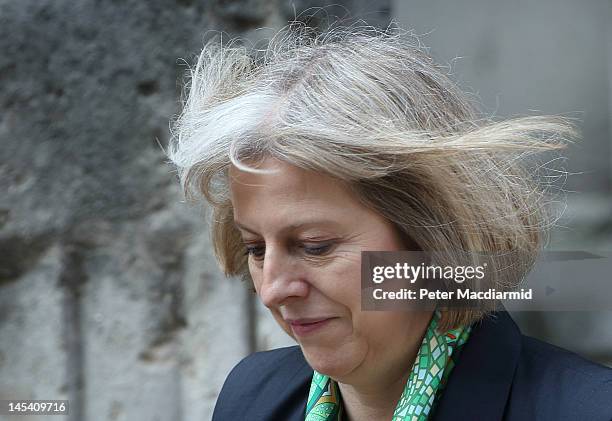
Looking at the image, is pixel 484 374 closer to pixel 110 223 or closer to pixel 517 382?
pixel 517 382

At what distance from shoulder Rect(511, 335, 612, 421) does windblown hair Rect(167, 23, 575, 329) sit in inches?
3.9

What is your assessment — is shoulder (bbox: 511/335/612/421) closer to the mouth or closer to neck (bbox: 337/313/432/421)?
neck (bbox: 337/313/432/421)

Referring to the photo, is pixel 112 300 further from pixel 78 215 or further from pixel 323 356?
pixel 323 356

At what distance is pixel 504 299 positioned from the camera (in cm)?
118

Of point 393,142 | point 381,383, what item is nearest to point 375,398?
point 381,383

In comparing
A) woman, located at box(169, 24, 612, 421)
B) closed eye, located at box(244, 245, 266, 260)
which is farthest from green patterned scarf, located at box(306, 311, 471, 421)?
closed eye, located at box(244, 245, 266, 260)

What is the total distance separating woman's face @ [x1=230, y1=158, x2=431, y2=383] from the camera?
106cm

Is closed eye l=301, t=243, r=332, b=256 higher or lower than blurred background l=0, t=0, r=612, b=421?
lower

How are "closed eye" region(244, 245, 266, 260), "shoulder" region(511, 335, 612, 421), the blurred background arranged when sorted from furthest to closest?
1. the blurred background
2. "closed eye" region(244, 245, 266, 260)
3. "shoulder" region(511, 335, 612, 421)

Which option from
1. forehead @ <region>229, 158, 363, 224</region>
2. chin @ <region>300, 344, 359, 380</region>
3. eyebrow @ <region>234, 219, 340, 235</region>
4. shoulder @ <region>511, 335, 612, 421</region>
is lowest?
shoulder @ <region>511, 335, 612, 421</region>

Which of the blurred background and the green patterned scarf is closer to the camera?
the green patterned scarf

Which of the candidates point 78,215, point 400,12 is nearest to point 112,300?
point 78,215

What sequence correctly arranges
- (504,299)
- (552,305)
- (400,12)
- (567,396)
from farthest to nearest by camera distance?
(400,12) < (552,305) < (504,299) < (567,396)

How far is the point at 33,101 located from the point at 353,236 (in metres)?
1.02
